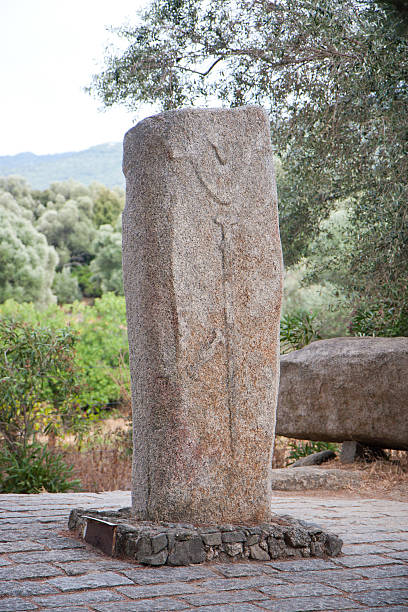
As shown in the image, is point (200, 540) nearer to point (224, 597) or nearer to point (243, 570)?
point (243, 570)

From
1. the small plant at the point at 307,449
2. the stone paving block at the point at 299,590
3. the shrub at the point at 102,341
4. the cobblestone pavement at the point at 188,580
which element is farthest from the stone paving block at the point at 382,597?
the shrub at the point at 102,341

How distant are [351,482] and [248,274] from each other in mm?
4498

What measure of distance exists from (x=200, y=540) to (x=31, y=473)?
4341 millimetres

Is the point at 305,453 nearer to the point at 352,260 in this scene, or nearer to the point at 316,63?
the point at 352,260

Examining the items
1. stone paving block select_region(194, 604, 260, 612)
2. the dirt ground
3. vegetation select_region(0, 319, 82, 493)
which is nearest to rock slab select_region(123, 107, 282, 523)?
stone paving block select_region(194, 604, 260, 612)

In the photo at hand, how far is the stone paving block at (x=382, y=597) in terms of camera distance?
3168 mm

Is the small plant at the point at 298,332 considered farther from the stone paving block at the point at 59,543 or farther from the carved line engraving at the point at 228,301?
the stone paving block at the point at 59,543

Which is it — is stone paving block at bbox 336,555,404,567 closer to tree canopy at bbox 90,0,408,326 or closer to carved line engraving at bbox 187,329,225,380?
carved line engraving at bbox 187,329,225,380

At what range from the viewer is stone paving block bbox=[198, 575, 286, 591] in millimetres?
3367

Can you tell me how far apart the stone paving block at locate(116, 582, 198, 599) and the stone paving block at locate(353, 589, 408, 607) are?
2.68 feet

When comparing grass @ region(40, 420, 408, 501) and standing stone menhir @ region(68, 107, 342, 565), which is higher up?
standing stone menhir @ region(68, 107, 342, 565)

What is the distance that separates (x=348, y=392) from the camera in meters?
8.64

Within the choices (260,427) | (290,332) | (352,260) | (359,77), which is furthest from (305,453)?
(260,427)

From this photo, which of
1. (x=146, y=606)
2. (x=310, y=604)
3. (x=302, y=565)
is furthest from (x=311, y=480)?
(x=146, y=606)
